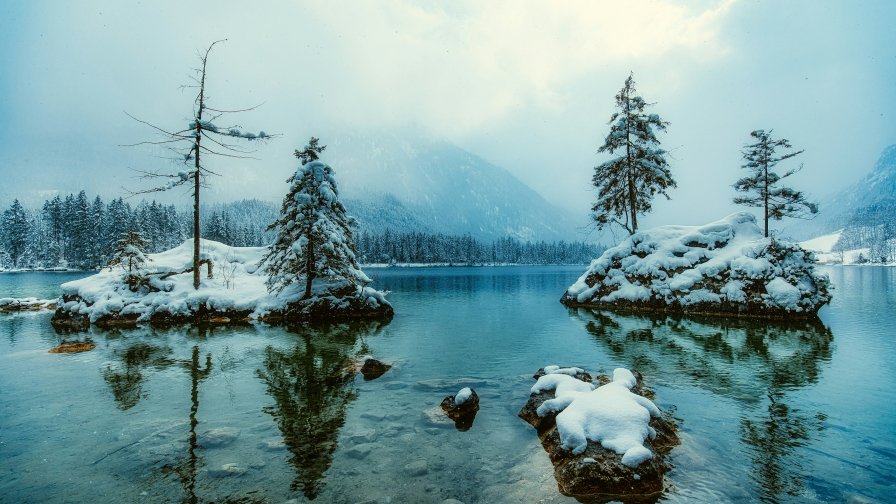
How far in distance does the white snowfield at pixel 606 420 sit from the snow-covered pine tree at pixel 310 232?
19198 mm

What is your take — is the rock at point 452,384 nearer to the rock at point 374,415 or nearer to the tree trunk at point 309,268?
the rock at point 374,415

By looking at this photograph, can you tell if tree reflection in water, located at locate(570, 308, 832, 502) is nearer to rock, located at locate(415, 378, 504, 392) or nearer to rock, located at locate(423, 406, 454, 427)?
rock, located at locate(415, 378, 504, 392)

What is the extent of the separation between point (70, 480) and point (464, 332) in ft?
53.5

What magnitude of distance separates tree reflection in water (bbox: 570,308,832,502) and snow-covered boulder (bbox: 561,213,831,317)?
6.58ft

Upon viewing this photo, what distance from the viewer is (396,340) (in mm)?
18938

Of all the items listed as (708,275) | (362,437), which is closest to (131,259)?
(362,437)

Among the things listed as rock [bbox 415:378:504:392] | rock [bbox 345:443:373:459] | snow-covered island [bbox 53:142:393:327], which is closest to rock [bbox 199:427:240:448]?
rock [bbox 345:443:373:459]

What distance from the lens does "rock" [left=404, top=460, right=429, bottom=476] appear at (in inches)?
270

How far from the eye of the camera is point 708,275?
27438 millimetres

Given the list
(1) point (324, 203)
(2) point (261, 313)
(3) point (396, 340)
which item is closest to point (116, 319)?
(2) point (261, 313)

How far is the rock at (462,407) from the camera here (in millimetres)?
9273

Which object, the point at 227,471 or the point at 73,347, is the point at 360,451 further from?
the point at 73,347

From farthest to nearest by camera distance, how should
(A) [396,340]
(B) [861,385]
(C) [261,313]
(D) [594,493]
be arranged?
(C) [261,313]
(A) [396,340]
(B) [861,385]
(D) [594,493]

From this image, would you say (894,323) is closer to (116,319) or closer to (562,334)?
(562,334)
